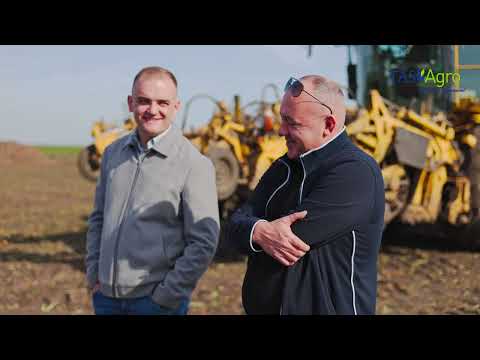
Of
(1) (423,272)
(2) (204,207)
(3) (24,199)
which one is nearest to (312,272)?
(2) (204,207)

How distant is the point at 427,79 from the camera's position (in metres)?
7.42

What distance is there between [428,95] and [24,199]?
11.5 metres

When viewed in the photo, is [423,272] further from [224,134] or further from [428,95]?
[224,134]

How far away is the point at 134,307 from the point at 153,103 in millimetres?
940

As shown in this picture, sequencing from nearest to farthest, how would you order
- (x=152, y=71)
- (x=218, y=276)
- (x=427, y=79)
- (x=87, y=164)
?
(x=152, y=71) → (x=218, y=276) → (x=427, y=79) → (x=87, y=164)

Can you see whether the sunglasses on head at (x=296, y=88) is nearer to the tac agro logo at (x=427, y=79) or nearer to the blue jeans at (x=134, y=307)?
the blue jeans at (x=134, y=307)

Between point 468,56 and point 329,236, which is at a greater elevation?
point 468,56

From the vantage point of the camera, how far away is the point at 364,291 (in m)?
2.03

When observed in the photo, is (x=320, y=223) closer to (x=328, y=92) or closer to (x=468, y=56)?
(x=328, y=92)

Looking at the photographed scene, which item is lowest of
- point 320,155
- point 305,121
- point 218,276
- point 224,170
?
point 218,276

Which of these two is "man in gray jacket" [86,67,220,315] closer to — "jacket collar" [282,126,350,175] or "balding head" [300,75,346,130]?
"jacket collar" [282,126,350,175]

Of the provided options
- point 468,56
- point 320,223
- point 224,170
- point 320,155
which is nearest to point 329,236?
point 320,223
